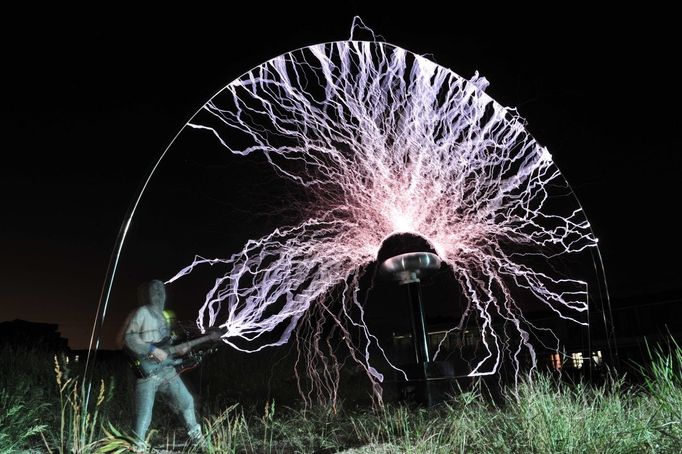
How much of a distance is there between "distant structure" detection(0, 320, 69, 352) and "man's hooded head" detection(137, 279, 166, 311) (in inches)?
214

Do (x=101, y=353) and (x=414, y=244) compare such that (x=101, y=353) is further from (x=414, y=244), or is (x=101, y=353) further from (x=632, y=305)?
(x=632, y=305)

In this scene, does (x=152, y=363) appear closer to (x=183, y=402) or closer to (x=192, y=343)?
(x=192, y=343)

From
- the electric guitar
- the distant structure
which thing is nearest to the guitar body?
the electric guitar

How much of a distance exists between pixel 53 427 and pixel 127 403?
161 centimetres

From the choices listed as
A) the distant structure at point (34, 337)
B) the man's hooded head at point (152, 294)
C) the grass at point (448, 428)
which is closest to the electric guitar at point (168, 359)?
the man's hooded head at point (152, 294)

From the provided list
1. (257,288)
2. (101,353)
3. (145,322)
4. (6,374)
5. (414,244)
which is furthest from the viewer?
(101,353)

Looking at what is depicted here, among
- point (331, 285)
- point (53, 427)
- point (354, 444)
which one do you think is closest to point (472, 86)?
point (331, 285)

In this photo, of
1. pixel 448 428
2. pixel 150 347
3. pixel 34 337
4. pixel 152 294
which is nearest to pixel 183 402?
pixel 150 347

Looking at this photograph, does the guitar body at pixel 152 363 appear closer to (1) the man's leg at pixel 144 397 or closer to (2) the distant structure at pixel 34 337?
(1) the man's leg at pixel 144 397

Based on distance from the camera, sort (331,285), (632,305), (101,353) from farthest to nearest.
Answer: (632,305) < (101,353) < (331,285)

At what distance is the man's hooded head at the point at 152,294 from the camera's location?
405cm

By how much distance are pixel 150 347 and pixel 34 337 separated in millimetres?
7719

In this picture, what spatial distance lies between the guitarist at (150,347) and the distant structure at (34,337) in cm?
525

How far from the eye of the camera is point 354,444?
4.97 meters
